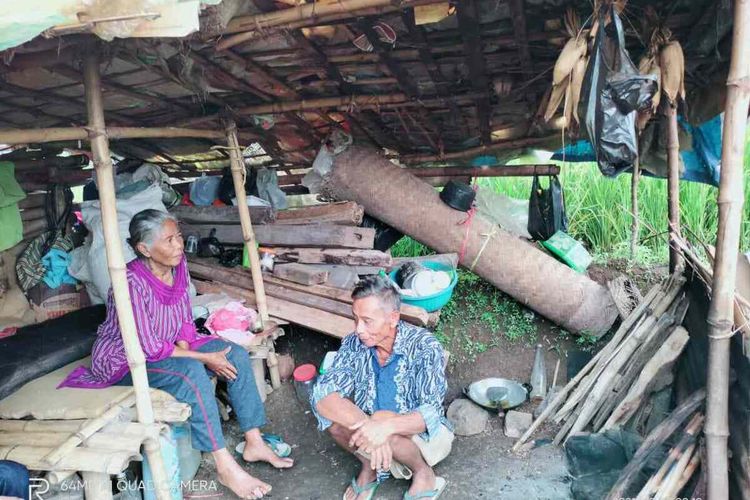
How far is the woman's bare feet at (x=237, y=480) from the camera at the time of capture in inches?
129

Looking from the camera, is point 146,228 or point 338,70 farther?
point 338,70

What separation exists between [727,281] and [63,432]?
3.41 meters

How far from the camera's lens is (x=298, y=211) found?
5.33 meters

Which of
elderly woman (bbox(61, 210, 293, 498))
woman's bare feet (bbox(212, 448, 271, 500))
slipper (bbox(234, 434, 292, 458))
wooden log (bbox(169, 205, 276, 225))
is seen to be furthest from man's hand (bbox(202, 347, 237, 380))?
wooden log (bbox(169, 205, 276, 225))

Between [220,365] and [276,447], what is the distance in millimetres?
784

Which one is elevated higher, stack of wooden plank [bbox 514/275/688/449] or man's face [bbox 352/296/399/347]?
man's face [bbox 352/296/399/347]

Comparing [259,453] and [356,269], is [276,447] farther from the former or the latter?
[356,269]

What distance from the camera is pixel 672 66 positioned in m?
3.30

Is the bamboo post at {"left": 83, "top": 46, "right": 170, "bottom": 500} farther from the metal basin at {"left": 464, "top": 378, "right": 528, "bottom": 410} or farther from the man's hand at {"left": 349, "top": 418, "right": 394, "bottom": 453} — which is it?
the metal basin at {"left": 464, "top": 378, "right": 528, "bottom": 410}

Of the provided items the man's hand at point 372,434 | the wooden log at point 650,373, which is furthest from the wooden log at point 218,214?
the wooden log at point 650,373

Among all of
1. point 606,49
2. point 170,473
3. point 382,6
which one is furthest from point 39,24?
point 606,49

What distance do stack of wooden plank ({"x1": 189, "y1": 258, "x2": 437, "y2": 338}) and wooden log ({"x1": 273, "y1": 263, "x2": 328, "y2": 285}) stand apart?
5cm

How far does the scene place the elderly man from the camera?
9.75 feet

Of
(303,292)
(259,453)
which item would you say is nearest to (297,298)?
(303,292)
